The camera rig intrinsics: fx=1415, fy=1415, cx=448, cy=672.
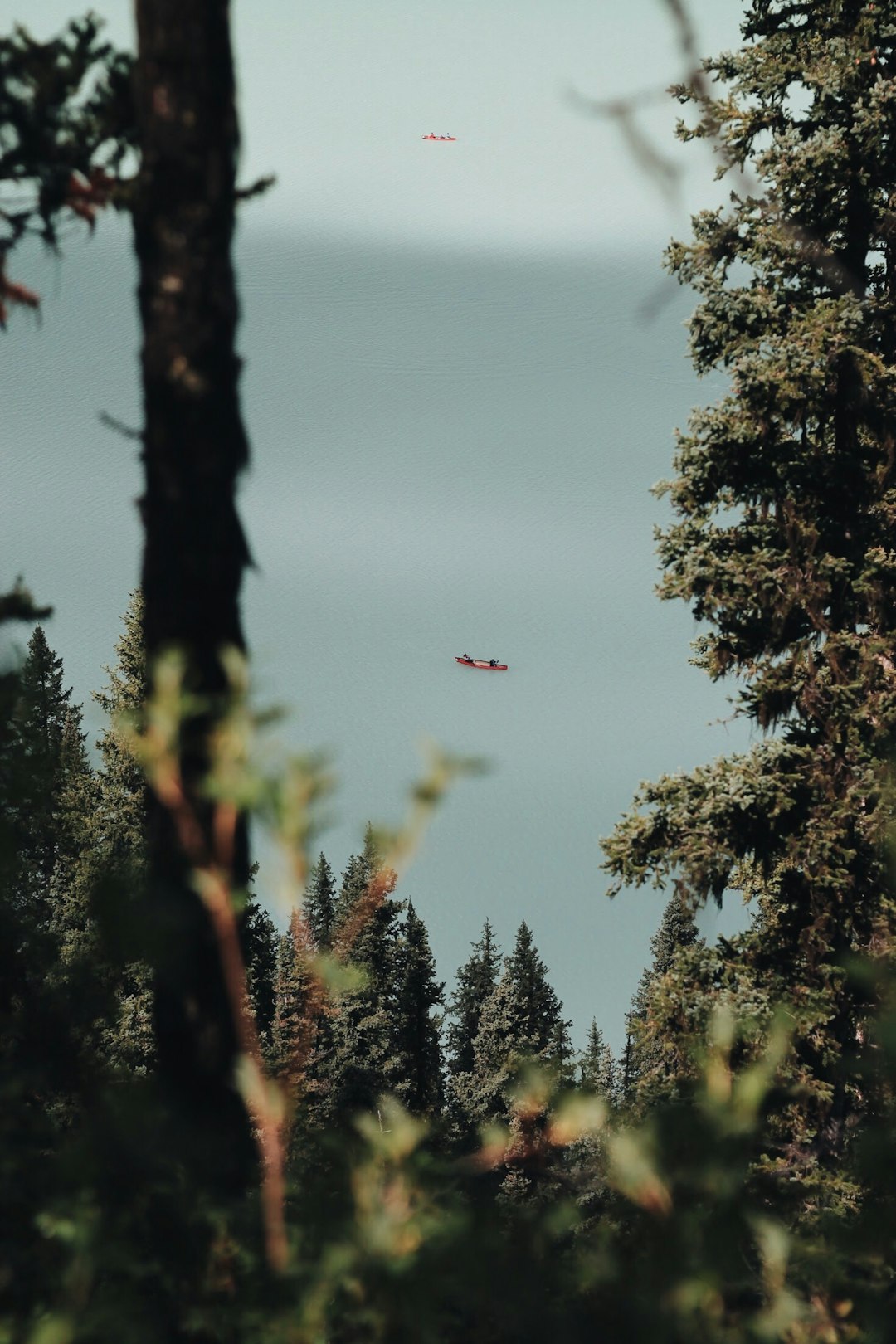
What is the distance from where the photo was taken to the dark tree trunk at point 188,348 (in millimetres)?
3850

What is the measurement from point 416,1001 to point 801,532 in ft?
154

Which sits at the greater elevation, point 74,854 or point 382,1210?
point 74,854

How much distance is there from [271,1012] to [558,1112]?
61366 millimetres

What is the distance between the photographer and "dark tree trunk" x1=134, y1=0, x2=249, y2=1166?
3850mm

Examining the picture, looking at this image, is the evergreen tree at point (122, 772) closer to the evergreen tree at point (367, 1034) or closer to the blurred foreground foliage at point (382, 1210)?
the evergreen tree at point (367, 1034)

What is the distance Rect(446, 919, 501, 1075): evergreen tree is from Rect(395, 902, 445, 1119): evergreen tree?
50.0 feet

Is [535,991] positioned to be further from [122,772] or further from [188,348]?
[188,348]

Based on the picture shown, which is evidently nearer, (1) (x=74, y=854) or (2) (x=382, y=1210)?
(2) (x=382, y=1210)

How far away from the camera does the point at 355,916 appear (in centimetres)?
296

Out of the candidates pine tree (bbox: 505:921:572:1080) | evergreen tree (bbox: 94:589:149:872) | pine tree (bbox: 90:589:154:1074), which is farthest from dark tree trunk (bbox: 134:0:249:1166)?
pine tree (bbox: 505:921:572:1080)

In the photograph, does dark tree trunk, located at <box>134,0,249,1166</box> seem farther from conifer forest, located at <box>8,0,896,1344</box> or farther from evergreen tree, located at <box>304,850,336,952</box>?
evergreen tree, located at <box>304,850,336,952</box>

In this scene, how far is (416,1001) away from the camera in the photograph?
57.5 meters

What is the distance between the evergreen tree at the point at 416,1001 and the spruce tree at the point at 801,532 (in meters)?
42.7

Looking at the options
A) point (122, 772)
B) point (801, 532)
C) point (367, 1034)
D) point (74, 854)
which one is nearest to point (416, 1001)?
point (367, 1034)
